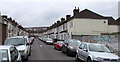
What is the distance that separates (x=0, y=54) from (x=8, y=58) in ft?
1.64

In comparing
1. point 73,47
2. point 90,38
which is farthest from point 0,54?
point 90,38

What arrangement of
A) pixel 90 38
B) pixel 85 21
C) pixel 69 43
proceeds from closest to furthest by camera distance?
pixel 69 43
pixel 90 38
pixel 85 21

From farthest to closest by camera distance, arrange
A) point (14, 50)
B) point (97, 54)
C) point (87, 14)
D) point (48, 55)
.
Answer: point (87, 14)
point (48, 55)
point (97, 54)
point (14, 50)

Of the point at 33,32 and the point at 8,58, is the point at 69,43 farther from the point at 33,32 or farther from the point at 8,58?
the point at 33,32

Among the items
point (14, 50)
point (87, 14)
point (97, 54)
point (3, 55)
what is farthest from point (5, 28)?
point (3, 55)

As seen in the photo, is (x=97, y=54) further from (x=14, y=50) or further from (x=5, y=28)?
(x=5, y=28)

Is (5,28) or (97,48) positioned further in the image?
(5,28)

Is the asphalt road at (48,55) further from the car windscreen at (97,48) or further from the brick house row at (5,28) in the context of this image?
the brick house row at (5,28)

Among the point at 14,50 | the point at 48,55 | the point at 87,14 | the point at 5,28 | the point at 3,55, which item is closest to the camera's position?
the point at 3,55

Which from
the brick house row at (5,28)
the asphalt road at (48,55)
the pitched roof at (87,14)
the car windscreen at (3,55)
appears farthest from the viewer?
the brick house row at (5,28)

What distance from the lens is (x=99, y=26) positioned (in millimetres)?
43969

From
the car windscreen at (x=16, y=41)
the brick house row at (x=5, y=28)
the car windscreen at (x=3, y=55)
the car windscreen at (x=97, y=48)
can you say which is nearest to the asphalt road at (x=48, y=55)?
the car windscreen at (x=16, y=41)

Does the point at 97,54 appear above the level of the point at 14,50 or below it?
below

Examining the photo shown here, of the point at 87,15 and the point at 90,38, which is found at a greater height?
the point at 87,15
